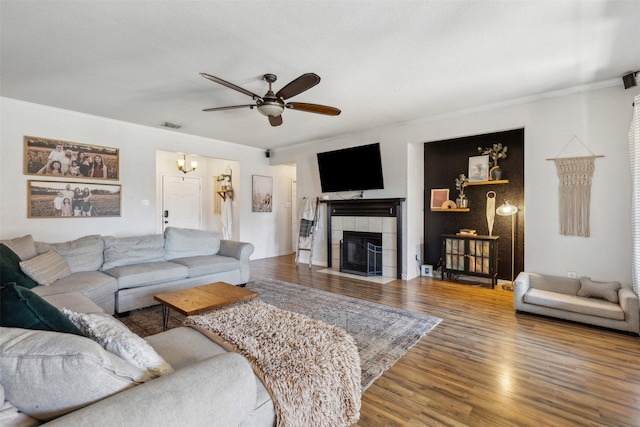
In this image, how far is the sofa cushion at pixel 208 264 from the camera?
3.91 m

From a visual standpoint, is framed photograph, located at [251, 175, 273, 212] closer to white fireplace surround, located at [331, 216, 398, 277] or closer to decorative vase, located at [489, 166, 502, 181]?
white fireplace surround, located at [331, 216, 398, 277]

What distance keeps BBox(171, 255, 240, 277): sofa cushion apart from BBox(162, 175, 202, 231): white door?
3175 millimetres

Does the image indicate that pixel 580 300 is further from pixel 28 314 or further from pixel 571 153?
pixel 28 314

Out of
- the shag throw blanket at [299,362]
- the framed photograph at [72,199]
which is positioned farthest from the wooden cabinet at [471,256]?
the framed photograph at [72,199]

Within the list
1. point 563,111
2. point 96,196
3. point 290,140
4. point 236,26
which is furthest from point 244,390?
point 290,140

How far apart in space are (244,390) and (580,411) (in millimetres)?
2024

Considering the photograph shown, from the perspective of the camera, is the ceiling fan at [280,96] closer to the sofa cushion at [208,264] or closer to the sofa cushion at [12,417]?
the sofa cushion at [208,264]

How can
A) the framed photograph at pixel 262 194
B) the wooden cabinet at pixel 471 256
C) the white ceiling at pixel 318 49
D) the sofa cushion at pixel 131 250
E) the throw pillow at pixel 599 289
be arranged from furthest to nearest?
1. the framed photograph at pixel 262 194
2. the wooden cabinet at pixel 471 256
3. the sofa cushion at pixel 131 250
4. the throw pillow at pixel 599 289
5. the white ceiling at pixel 318 49

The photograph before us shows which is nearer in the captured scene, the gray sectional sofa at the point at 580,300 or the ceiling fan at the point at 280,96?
the ceiling fan at the point at 280,96

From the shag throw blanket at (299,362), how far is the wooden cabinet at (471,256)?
346 centimetres

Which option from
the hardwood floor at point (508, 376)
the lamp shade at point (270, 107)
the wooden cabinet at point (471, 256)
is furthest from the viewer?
the wooden cabinet at point (471, 256)

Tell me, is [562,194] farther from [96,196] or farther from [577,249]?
[96,196]

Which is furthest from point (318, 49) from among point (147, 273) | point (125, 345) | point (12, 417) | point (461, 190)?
point (461, 190)

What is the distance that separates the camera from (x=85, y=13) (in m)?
2.15
